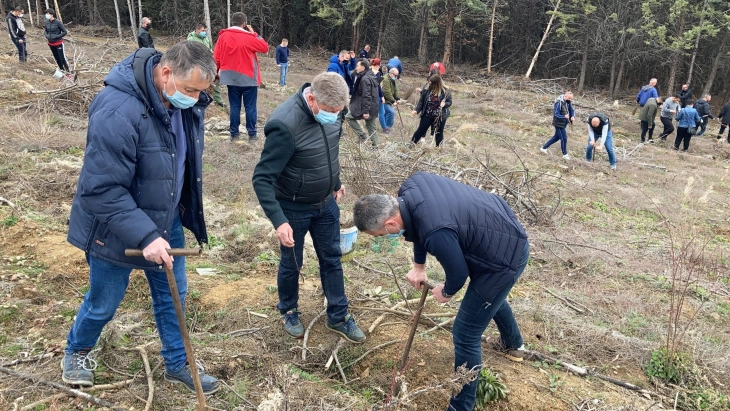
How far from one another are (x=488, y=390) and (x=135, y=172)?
7.70 feet

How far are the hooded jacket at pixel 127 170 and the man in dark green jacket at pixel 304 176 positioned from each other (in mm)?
613

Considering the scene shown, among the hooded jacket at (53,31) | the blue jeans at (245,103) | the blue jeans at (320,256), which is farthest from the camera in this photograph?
the hooded jacket at (53,31)

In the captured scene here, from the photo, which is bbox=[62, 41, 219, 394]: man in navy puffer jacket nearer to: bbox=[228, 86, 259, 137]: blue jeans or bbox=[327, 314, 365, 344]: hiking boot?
bbox=[327, 314, 365, 344]: hiking boot

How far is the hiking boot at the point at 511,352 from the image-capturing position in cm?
343

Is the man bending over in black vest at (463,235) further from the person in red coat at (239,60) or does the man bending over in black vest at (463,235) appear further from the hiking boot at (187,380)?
the person in red coat at (239,60)

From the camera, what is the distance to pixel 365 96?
28.7ft

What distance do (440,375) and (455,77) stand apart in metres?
21.7

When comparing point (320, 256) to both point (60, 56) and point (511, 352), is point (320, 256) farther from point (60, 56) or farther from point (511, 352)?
point (60, 56)

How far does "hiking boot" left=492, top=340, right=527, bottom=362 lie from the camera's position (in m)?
3.43

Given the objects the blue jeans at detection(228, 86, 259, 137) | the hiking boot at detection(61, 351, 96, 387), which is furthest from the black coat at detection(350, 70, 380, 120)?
the hiking boot at detection(61, 351, 96, 387)

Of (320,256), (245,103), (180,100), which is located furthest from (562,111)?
(180,100)

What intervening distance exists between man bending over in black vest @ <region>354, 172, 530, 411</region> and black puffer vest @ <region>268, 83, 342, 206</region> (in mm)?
499

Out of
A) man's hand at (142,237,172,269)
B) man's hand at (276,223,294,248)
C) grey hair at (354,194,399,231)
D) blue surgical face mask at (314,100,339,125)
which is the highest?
blue surgical face mask at (314,100,339,125)

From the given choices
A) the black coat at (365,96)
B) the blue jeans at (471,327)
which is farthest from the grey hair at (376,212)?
the black coat at (365,96)
